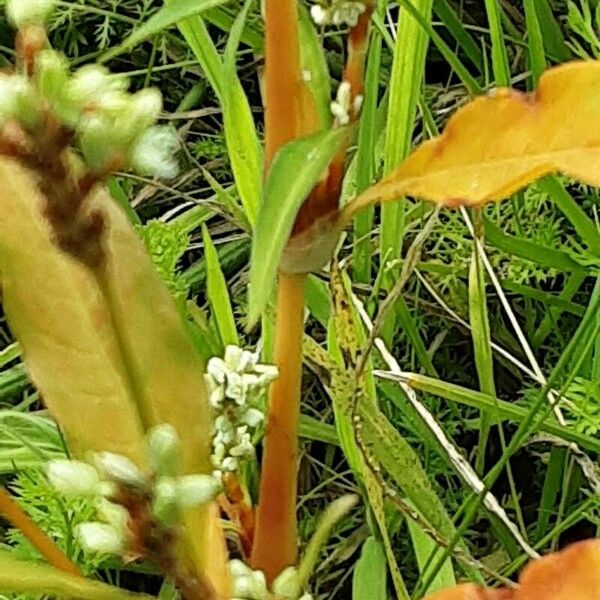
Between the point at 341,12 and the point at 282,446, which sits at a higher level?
the point at 341,12

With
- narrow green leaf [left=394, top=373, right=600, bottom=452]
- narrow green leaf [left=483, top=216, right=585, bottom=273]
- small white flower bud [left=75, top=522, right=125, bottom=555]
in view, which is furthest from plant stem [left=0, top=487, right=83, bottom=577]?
narrow green leaf [left=483, top=216, right=585, bottom=273]

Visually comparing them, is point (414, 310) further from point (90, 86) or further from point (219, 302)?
point (90, 86)

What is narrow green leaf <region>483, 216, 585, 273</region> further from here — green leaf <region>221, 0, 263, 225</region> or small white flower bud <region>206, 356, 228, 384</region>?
small white flower bud <region>206, 356, 228, 384</region>

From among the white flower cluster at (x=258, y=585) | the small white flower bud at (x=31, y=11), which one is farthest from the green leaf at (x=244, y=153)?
the small white flower bud at (x=31, y=11)

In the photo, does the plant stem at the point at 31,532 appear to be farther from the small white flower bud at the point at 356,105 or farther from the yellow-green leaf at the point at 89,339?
the small white flower bud at the point at 356,105

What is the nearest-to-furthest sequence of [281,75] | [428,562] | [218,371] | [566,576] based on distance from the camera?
[566,576] < [281,75] < [218,371] < [428,562]

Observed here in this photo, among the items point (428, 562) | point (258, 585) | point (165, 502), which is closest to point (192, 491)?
point (165, 502)
